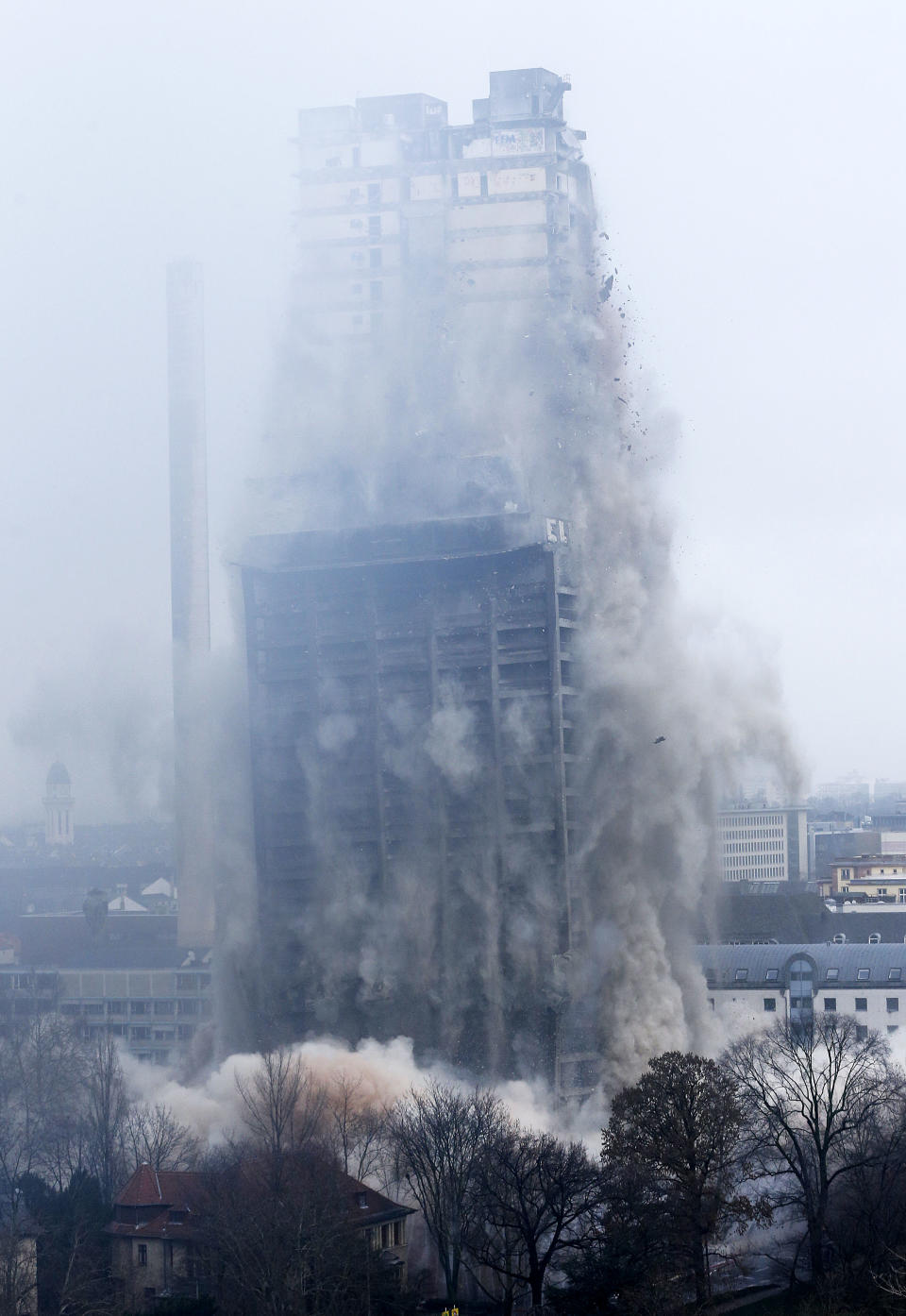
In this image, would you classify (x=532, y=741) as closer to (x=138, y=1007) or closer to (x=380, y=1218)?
(x=380, y=1218)

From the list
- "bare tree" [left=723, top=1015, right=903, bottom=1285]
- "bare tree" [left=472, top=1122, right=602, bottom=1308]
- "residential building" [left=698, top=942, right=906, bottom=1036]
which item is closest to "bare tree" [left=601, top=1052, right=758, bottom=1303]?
"bare tree" [left=472, top=1122, right=602, bottom=1308]

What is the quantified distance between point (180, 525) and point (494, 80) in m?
32.9

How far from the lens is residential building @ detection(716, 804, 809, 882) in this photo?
182875 millimetres

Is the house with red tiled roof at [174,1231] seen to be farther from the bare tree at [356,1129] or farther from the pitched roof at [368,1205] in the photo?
the bare tree at [356,1129]

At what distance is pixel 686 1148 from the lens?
57.8 metres

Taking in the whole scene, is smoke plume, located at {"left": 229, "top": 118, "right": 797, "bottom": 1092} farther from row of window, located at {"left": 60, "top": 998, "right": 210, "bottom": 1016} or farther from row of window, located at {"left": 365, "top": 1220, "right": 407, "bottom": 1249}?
row of window, located at {"left": 60, "top": 998, "right": 210, "bottom": 1016}

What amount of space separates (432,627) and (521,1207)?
91.6 feet

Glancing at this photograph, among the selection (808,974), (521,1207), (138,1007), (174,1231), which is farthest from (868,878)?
(521,1207)

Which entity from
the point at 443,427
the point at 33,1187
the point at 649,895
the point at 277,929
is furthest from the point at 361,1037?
the point at 443,427

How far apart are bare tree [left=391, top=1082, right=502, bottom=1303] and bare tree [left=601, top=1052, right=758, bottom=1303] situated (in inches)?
158

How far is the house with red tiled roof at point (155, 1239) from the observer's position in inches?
2386

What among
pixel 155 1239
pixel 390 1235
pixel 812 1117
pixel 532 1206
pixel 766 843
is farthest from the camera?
pixel 766 843

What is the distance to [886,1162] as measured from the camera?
60344 mm

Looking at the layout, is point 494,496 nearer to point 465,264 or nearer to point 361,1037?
point 465,264
